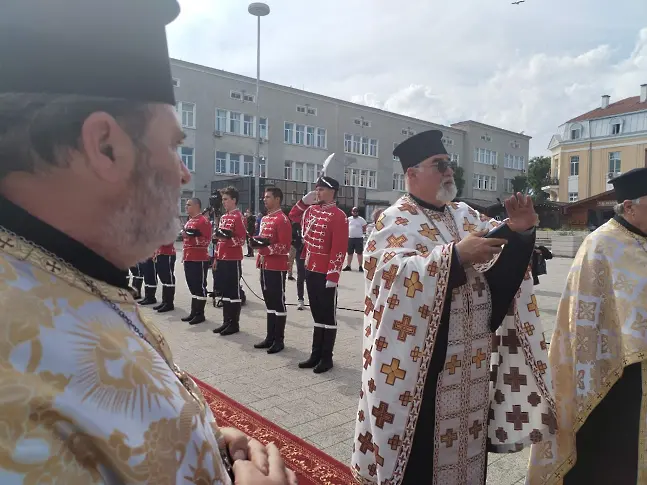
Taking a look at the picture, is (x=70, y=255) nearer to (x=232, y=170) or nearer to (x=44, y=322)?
(x=44, y=322)

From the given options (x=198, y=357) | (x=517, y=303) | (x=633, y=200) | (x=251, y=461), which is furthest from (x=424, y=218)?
(x=198, y=357)

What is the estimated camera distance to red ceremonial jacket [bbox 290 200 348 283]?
5367 millimetres

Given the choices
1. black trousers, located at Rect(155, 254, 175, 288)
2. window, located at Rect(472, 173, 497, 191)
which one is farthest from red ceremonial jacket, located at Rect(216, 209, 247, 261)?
window, located at Rect(472, 173, 497, 191)

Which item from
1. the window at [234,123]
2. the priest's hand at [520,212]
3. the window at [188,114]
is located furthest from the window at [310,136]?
the priest's hand at [520,212]

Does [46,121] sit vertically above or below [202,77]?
below

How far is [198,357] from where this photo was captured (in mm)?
5844

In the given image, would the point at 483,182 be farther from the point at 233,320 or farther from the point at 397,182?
the point at 233,320

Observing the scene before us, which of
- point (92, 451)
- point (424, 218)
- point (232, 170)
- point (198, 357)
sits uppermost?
point (232, 170)

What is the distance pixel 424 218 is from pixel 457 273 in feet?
1.70

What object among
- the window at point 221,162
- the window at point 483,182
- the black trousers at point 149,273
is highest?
the window at point 483,182

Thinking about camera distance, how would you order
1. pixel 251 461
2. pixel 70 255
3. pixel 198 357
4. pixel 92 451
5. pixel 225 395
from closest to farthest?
pixel 92 451 < pixel 70 255 < pixel 251 461 < pixel 225 395 < pixel 198 357

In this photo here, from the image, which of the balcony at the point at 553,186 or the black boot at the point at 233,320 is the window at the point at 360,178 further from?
the black boot at the point at 233,320

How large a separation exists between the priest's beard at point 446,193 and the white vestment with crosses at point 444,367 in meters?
0.15

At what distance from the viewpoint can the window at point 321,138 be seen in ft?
135
